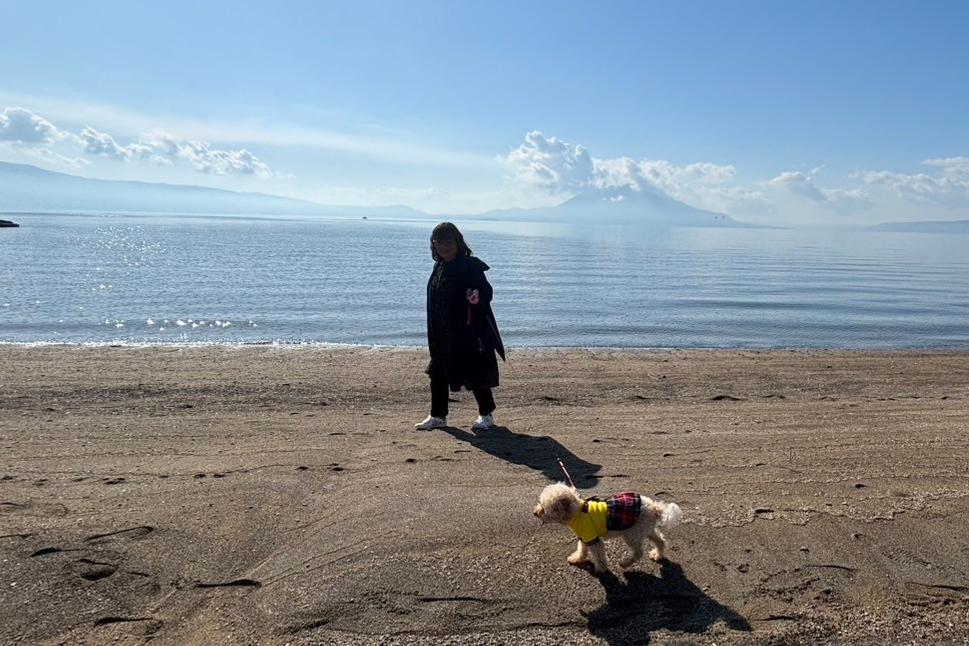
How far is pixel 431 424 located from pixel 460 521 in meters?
2.83

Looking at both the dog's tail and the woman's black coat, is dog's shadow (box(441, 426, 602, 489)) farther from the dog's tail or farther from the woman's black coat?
the dog's tail

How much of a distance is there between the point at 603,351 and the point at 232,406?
8980mm

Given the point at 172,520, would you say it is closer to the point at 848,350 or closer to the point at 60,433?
the point at 60,433

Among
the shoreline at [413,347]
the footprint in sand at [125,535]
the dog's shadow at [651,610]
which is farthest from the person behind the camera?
the shoreline at [413,347]

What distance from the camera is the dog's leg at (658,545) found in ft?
14.3

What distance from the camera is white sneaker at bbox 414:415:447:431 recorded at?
765cm

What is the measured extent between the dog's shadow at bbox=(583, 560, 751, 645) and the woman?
3.44m

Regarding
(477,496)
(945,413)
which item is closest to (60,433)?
(477,496)

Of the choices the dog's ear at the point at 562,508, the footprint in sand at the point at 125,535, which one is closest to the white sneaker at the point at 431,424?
the footprint in sand at the point at 125,535

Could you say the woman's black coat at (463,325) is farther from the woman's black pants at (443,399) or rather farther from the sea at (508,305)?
the sea at (508,305)

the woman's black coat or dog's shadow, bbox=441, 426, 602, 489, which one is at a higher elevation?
the woman's black coat

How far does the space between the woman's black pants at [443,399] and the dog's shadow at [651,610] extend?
139 inches

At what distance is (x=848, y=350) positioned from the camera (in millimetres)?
16422

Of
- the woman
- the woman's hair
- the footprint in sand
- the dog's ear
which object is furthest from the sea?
the dog's ear
